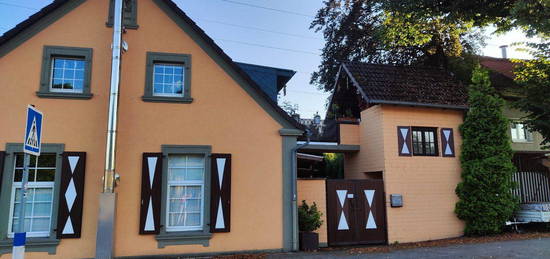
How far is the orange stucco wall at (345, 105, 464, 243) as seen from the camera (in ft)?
42.3

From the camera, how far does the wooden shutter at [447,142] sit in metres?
13.8

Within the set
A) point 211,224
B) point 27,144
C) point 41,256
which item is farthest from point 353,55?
point 27,144

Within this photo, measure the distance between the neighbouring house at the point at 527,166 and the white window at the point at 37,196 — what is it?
46.6 ft

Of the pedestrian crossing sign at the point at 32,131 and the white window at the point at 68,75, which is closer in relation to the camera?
the pedestrian crossing sign at the point at 32,131

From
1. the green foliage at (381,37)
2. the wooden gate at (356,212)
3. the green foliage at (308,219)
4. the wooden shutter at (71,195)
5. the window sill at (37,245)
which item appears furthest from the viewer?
the green foliage at (381,37)

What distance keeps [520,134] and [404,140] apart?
7403mm

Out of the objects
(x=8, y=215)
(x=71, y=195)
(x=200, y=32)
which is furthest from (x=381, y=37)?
(x=8, y=215)

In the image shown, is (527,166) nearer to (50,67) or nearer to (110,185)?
(110,185)

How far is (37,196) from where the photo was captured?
9.38 m

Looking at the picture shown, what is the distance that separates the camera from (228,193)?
1011 centimetres

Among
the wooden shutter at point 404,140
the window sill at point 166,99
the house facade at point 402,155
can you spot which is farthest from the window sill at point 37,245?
the wooden shutter at point 404,140

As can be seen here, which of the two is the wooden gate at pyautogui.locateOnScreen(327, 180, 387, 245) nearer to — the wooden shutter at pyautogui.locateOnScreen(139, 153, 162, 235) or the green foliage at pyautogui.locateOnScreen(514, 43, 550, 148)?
the wooden shutter at pyautogui.locateOnScreen(139, 153, 162, 235)

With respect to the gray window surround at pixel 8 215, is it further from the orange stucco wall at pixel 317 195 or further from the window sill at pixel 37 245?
the orange stucco wall at pixel 317 195

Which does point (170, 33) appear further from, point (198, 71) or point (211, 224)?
point (211, 224)
